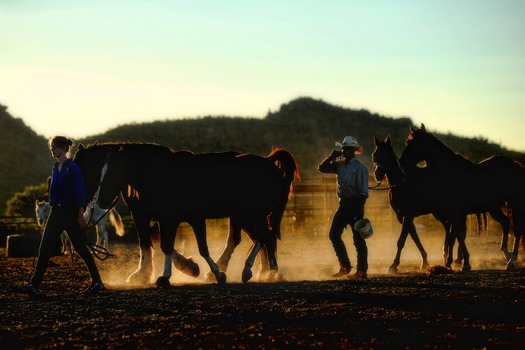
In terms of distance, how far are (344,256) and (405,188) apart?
2.39 m

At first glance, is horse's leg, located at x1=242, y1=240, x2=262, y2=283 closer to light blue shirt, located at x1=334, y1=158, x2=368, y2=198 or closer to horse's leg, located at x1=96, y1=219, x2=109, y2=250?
light blue shirt, located at x1=334, y1=158, x2=368, y2=198

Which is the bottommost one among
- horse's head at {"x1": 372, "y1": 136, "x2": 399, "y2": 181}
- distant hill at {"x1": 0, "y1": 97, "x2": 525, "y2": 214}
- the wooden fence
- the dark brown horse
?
the wooden fence

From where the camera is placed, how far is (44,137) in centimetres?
8062

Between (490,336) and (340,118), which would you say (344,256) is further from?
(340,118)

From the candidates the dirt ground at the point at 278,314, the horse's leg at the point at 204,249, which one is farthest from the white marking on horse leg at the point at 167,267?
the horse's leg at the point at 204,249

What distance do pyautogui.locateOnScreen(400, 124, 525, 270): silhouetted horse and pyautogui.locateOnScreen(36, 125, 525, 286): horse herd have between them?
18 mm

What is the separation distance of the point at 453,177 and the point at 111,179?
243 inches

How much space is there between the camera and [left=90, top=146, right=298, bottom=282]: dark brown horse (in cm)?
1184

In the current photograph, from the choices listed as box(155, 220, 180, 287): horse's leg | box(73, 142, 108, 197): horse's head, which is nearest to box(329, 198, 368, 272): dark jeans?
box(155, 220, 180, 287): horse's leg

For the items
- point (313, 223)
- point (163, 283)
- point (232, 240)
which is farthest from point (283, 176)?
point (313, 223)

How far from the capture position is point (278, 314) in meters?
8.34

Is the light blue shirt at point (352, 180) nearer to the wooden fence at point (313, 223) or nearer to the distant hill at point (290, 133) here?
the wooden fence at point (313, 223)

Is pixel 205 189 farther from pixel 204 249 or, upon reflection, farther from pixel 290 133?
pixel 290 133

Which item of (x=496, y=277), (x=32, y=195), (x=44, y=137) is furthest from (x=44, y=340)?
(x=44, y=137)
